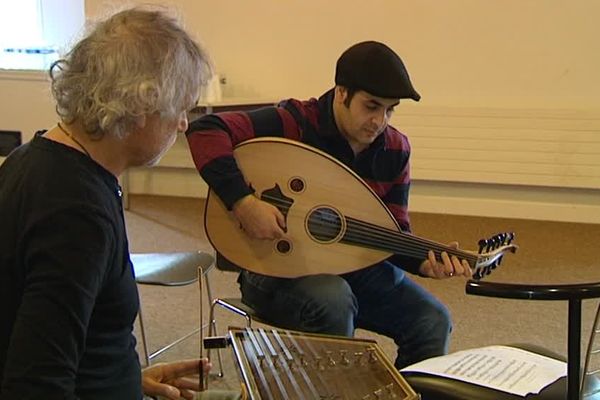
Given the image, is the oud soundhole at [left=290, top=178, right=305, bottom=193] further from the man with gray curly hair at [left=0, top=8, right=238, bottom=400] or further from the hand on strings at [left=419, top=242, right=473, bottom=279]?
the man with gray curly hair at [left=0, top=8, right=238, bottom=400]

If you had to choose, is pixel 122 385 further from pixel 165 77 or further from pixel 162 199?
pixel 162 199

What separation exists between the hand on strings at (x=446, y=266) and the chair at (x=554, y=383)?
0.34 m

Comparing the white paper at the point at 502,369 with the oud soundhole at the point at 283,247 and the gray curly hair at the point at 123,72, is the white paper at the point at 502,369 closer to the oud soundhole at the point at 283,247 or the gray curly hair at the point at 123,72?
the oud soundhole at the point at 283,247

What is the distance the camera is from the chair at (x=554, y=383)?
1.33m

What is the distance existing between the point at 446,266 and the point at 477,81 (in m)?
2.67

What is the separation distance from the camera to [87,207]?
36.3 inches

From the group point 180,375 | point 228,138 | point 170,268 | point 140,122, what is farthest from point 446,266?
point 140,122

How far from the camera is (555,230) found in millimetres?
4105

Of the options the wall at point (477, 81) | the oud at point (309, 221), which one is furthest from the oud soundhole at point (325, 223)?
the wall at point (477, 81)

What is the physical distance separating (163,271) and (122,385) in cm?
114

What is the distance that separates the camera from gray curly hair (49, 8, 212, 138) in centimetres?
97

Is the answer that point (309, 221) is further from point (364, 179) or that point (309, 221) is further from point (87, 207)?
point (87, 207)

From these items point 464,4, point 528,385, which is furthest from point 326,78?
point 528,385

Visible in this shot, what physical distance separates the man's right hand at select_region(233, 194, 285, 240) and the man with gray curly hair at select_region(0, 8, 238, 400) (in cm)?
72
